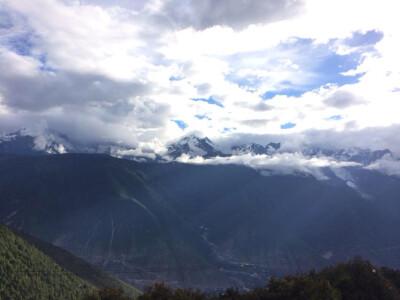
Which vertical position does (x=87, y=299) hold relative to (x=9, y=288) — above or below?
above

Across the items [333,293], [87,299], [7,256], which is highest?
[333,293]

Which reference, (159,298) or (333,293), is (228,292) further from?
(333,293)

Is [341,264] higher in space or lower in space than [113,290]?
higher

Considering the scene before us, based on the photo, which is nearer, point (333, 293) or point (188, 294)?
point (333, 293)

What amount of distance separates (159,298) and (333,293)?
32.4 metres

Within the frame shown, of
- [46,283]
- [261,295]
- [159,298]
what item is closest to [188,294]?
[159,298]

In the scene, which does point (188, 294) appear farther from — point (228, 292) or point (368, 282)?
point (368, 282)

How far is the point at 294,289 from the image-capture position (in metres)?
83.0

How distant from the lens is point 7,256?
192 meters

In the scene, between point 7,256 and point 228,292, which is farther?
point 7,256

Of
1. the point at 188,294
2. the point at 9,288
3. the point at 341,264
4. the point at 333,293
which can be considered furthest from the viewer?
the point at 9,288

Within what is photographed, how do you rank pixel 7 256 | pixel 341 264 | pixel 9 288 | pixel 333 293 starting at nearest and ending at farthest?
pixel 333 293 < pixel 341 264 < pixel 9 288 < pixel 7 256

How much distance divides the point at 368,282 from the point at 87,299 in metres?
54.9

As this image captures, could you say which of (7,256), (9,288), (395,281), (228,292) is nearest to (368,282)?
(395,281)
